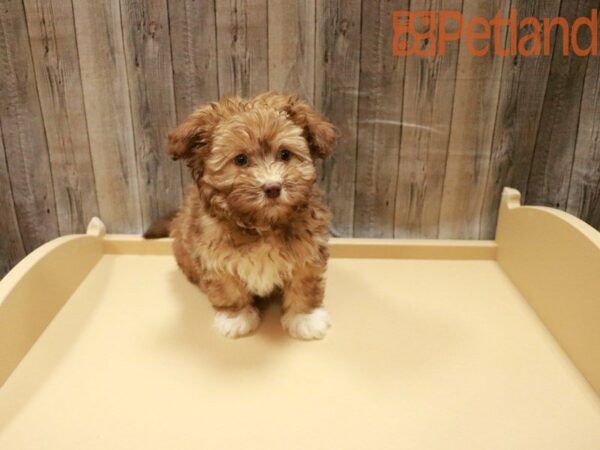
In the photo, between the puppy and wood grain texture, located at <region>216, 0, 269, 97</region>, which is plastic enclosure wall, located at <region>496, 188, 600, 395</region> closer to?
the puppy

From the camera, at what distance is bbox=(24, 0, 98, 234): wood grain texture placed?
1781 millimetres

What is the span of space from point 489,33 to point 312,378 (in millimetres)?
1291

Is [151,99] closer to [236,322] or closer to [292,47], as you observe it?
[292,47]

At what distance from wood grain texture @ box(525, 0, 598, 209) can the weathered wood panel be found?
1.19 meters

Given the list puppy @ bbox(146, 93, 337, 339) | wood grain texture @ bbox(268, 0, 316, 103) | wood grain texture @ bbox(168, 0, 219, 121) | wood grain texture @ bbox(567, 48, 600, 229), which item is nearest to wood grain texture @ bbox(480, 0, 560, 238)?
wood grain texture @ bbox(567, 48, 600, 229)

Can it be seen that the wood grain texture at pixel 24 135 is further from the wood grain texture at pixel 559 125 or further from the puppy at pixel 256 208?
the wood grain texture at pixel 559 125

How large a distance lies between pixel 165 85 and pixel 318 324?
1.01 meters

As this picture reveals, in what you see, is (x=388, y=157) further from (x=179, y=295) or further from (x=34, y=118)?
(x=34, y=118)

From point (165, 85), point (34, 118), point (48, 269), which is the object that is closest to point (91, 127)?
point (34, 118)

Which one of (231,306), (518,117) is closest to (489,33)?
(518,117)

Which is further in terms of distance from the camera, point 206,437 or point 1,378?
point 1,378

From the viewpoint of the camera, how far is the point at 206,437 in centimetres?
123

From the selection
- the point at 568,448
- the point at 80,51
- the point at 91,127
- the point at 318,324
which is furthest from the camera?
the point at 91,127

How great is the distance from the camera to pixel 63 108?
191 cm
